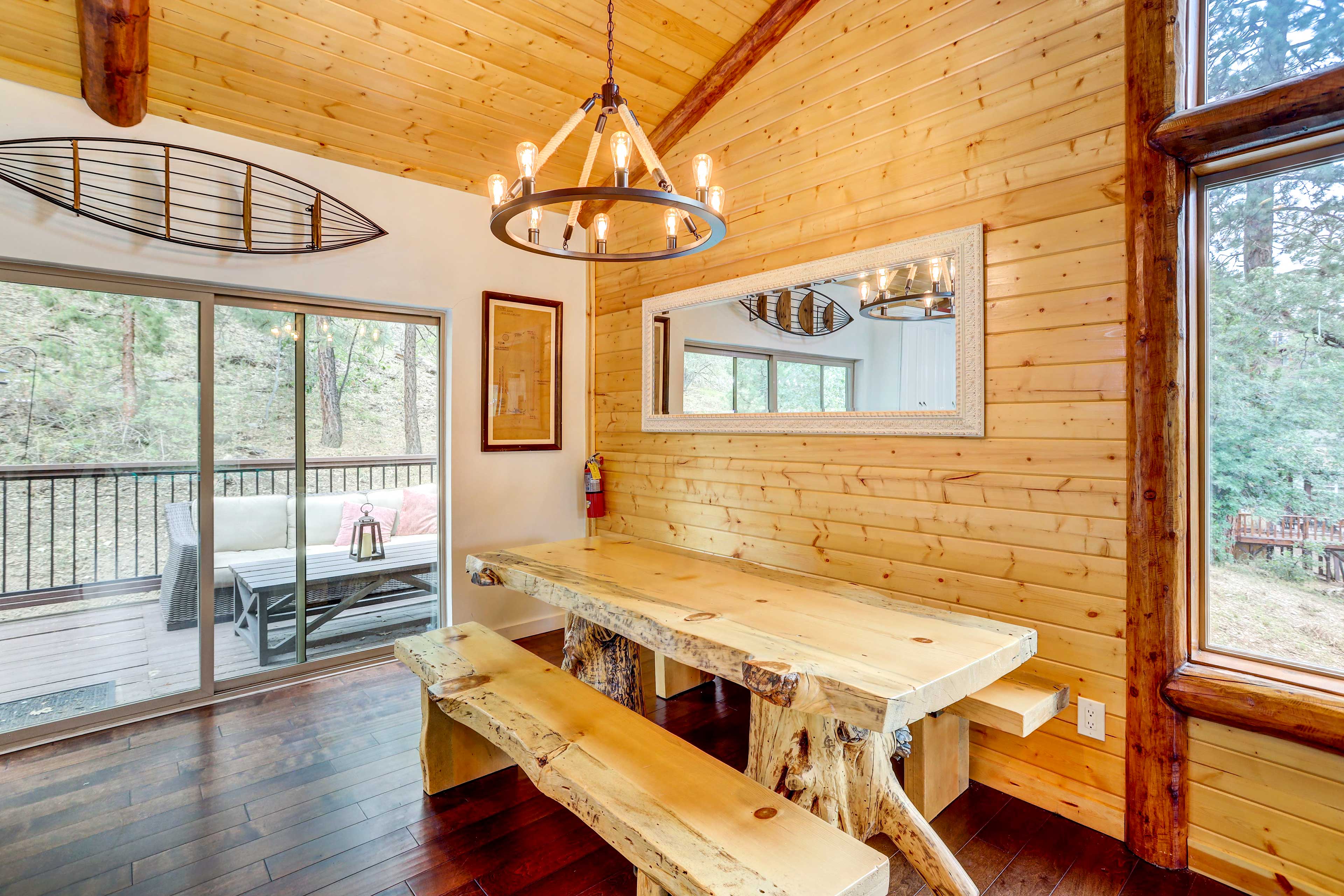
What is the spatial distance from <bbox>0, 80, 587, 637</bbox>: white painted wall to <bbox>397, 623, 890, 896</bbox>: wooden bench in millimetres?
1529

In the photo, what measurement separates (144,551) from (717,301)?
2.96m

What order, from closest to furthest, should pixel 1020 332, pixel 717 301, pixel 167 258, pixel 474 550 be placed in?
pixel 1020 332, pixel 167 258, pixel 717 301, pixel 474 550

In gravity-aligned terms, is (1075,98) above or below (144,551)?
above

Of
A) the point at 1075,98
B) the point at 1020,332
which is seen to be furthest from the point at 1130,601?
the point at 1075,98

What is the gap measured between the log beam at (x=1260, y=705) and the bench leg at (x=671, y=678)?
186 cm

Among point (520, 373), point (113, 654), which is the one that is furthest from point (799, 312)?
point (113, 654)

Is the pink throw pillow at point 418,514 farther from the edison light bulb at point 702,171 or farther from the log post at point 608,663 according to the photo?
the edison light bulb at point 702,171

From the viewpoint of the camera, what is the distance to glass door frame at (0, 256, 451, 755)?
107 inches

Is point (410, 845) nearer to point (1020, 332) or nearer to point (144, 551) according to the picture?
point (144, 551)

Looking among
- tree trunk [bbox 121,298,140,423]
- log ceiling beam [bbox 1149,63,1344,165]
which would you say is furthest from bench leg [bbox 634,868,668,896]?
tree trunk [bbox 121,298,140,423]

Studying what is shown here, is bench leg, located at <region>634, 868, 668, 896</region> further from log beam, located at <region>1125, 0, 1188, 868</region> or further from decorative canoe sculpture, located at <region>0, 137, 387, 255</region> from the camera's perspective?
decorative canoe sculpture, located at <region>0, 137, 387, 255</region>

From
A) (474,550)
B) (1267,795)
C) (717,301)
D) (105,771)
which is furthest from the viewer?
(474,550)

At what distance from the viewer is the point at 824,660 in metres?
1.55

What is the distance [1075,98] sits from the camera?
214 centimetres
